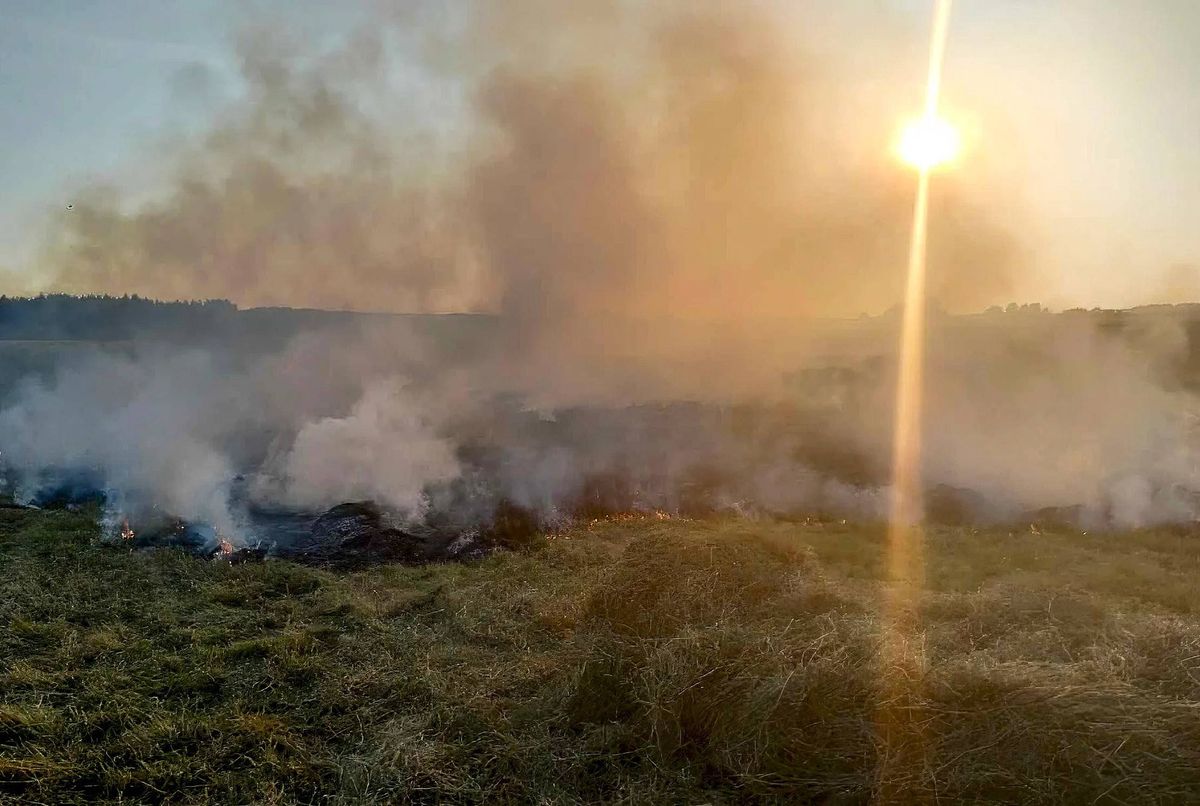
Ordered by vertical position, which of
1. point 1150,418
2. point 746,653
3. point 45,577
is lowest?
point 45,577

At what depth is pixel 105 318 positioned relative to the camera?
4034cm

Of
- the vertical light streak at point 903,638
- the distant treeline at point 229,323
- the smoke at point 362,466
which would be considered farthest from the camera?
the distant treeline at point 229,323

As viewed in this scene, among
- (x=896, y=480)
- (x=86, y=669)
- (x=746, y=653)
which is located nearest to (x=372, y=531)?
(x=86, y=669)

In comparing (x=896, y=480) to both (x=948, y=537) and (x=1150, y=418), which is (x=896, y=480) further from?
(x=1150, y=418)

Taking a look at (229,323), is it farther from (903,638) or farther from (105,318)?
(903,638)

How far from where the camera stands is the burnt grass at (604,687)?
13.0 ft

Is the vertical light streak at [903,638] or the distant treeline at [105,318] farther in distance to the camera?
the distant treeline at [105,318]

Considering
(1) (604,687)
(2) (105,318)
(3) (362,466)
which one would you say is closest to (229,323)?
(2) (105,318)

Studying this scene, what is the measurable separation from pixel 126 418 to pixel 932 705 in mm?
20885

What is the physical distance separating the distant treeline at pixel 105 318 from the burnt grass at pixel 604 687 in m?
28.0

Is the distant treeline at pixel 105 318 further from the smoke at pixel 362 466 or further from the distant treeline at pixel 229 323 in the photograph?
the smoke at pixel 362 466

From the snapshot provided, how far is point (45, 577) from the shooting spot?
319 inches

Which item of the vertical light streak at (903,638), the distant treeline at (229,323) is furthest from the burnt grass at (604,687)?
the distant treeline at (229,323)

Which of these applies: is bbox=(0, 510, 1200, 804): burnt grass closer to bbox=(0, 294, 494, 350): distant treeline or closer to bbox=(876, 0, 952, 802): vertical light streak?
bbox=(876, 0, 952, 802): vertical light streak
